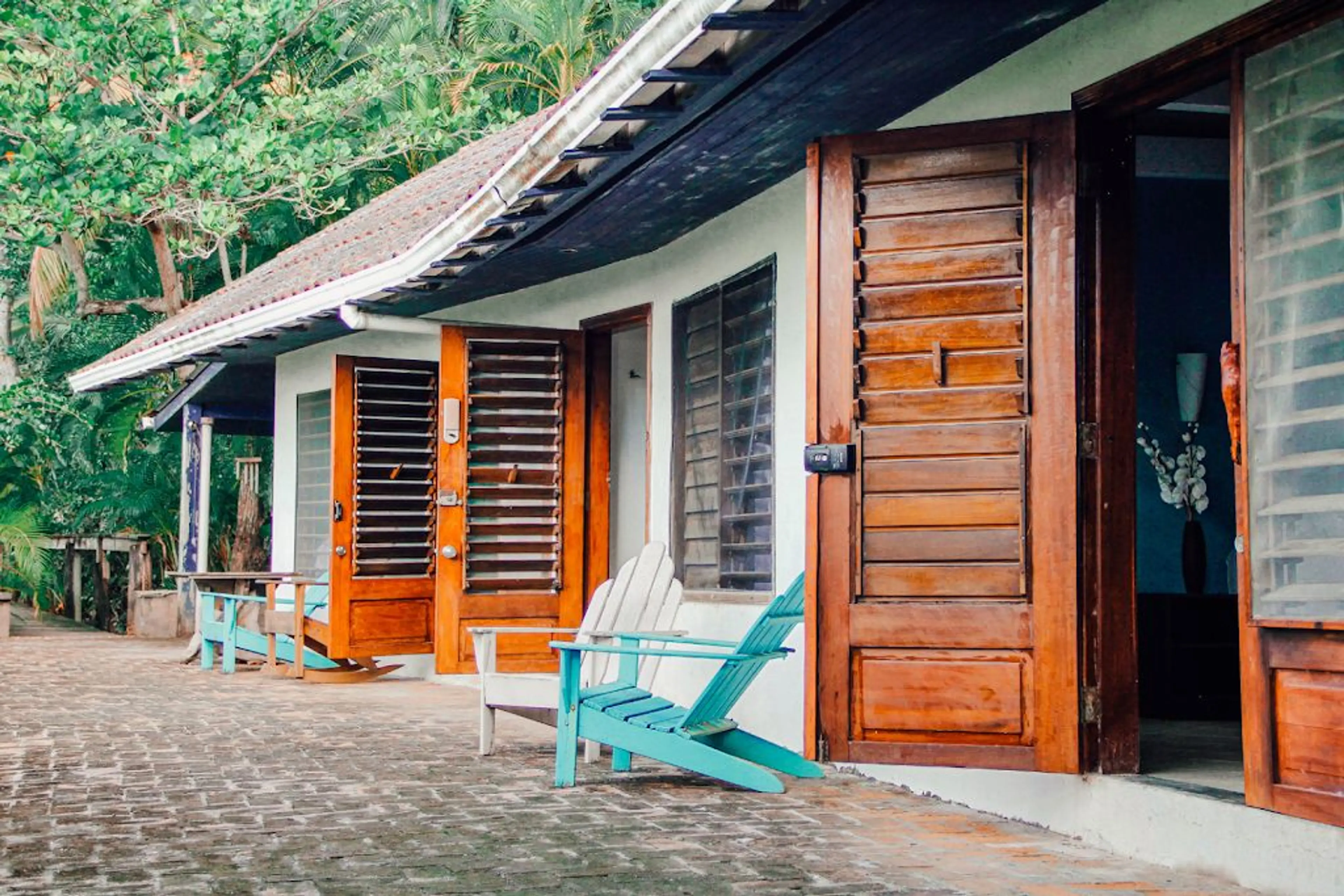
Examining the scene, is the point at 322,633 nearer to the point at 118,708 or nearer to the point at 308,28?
the point at 118,708

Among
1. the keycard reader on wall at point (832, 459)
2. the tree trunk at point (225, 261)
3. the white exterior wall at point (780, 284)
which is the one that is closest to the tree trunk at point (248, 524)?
the tree trunk at point (225, 261)

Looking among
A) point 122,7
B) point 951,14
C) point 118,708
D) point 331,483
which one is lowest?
point 118,708

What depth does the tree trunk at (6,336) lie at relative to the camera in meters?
20.0

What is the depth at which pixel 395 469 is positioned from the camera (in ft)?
32.9

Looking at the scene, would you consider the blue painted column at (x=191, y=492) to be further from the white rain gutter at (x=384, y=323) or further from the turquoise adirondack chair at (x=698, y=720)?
the turquoise adirondack chair at (x=698, y=720)

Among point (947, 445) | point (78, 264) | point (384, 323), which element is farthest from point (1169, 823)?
point (78, 264)

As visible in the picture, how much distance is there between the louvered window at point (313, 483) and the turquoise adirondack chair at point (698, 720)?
6.18 meters

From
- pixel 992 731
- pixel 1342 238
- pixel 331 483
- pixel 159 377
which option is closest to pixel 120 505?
pixel 159 377

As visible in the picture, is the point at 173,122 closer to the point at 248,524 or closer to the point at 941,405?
the point at 248,524

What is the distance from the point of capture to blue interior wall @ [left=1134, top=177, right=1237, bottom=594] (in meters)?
7.36

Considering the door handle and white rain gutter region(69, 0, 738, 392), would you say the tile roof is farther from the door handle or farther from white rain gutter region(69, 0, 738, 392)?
the door handle

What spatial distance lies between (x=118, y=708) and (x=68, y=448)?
11.8m

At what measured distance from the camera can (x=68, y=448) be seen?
19.3 m

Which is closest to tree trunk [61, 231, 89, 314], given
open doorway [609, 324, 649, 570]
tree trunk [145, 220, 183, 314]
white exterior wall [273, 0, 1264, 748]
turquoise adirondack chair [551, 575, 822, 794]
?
tree trunk [145, 220, 183, 314]
